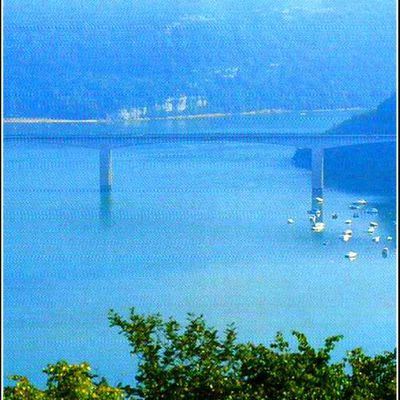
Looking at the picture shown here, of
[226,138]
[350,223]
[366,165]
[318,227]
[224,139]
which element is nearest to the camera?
[318,227]

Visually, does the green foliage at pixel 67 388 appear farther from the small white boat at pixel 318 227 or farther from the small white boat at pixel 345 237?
the small white boat at pixel 318 227

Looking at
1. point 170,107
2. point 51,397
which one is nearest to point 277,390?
point 51,397

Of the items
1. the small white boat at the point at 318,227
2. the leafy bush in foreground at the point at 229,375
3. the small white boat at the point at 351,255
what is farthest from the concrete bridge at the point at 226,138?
the leafy bush in foreground at the point at 229,375

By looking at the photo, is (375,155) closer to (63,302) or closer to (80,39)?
(80,39)

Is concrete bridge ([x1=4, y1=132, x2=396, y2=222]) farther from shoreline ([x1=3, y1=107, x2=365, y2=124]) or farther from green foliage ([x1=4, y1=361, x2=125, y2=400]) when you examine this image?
green foliage ([x1=4, y1=361, x2=125, y2=400])

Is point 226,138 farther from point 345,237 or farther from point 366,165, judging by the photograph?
point 345,237

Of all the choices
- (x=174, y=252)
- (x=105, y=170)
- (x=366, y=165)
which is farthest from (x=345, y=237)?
(x=105, y=170)
